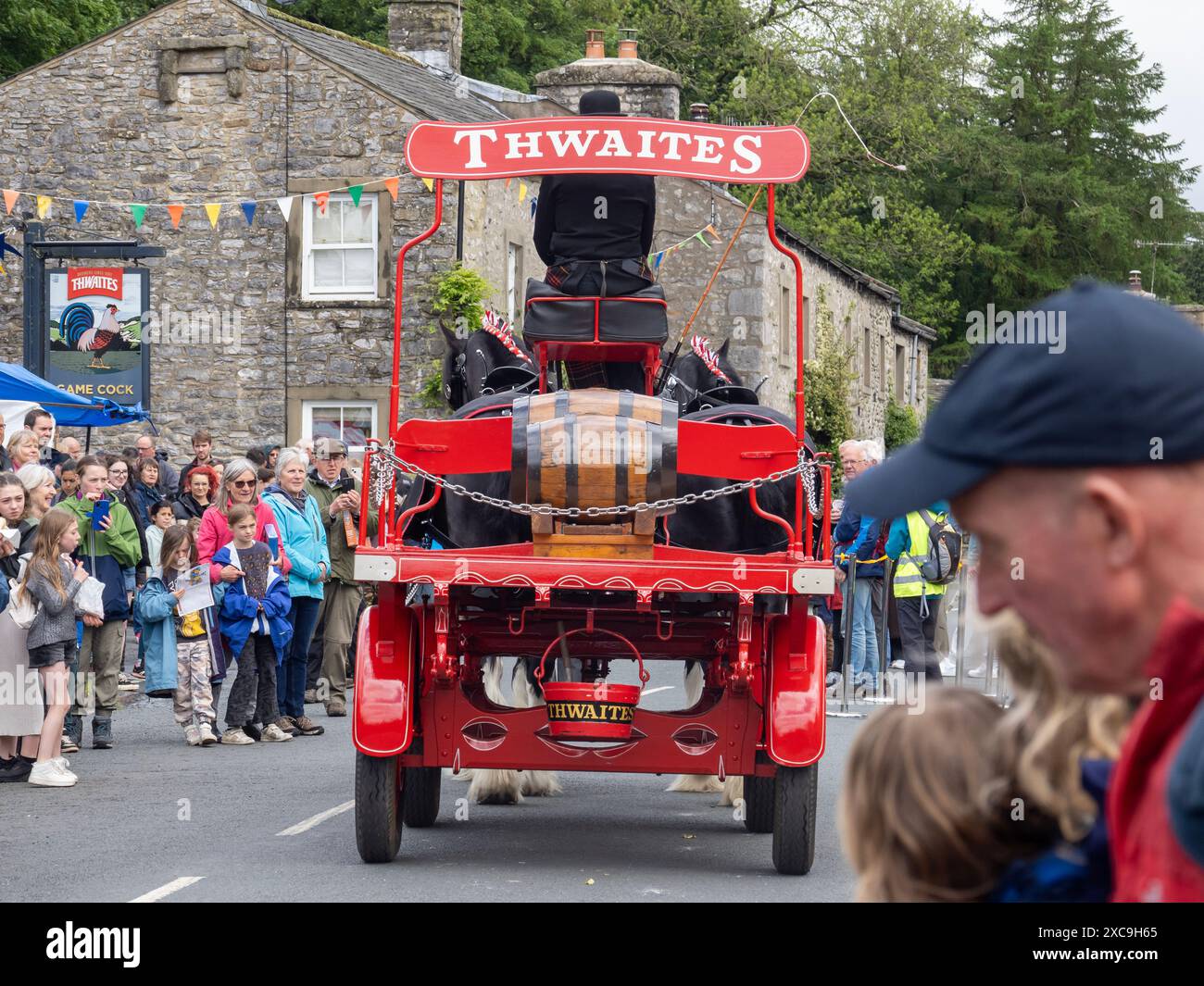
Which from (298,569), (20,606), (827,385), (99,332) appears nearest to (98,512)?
(298,569)

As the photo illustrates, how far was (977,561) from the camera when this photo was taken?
6.15 feet

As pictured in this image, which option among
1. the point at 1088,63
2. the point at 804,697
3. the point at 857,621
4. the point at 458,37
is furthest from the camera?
the point at 1088,63

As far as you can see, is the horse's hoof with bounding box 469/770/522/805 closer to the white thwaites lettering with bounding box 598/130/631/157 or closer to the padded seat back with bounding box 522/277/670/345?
the padded seat back with bounding box 522/277/670/345

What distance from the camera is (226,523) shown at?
13.9 m

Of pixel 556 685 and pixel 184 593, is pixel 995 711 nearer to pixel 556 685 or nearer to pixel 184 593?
pixel 556 685

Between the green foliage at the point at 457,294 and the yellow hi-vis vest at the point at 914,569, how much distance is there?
12767 millimetres

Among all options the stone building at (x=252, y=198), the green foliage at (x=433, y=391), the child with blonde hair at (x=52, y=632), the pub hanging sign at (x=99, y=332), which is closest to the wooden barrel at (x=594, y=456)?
the child with blonde hair at (x=52, y=632)

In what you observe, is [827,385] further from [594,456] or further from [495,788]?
[594,456]

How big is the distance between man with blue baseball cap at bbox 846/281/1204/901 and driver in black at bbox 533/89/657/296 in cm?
744

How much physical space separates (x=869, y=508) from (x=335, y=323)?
84.8 ft

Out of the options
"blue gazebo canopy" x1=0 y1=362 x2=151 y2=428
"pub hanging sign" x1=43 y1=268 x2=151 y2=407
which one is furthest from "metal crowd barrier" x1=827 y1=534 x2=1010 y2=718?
"pub hanging sign" x1=43 y1=268 x2=151 y2=407

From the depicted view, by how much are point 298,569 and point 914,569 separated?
442 cm

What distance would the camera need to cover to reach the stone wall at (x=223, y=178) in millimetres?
27188

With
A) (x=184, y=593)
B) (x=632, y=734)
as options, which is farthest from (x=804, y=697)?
(x=184, y=593)
